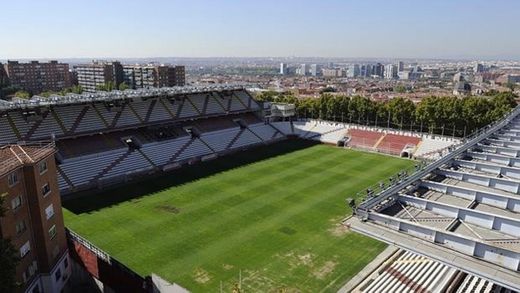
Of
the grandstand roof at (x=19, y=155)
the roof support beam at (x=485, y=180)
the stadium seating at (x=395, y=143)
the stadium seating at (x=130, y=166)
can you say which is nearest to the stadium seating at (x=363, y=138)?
the stadium seating at (x=395, y=143)

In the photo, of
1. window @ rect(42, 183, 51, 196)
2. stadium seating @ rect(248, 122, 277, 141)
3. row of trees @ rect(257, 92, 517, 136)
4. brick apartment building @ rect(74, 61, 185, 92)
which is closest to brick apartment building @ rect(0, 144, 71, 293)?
window @ rect(42, 183, 51, 196)

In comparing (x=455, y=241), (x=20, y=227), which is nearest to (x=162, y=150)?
(x=20, y=227)

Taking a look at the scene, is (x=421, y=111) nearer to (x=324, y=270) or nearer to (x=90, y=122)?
(x=324, y=270)

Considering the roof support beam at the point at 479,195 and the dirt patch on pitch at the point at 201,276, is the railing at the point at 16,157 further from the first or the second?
the roof support beam at the point at 479,195

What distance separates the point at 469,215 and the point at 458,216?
11.7 inches

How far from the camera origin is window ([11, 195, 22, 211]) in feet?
58.9

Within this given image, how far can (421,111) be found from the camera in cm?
5584

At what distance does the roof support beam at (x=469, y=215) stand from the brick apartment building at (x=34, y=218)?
16.5 metres

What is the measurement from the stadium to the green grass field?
0.11 meters

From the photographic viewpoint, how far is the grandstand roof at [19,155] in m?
18.0

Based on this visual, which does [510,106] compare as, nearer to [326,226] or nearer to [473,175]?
[326,226]

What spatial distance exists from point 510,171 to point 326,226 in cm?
1367

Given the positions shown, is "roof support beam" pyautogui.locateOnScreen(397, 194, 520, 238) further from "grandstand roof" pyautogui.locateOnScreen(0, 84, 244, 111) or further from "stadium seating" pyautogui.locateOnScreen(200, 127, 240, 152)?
"grandstand roof" pyautogui.locateOnScreen(0, 84, 244, 111)

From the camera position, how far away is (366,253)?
23625 millimetres
